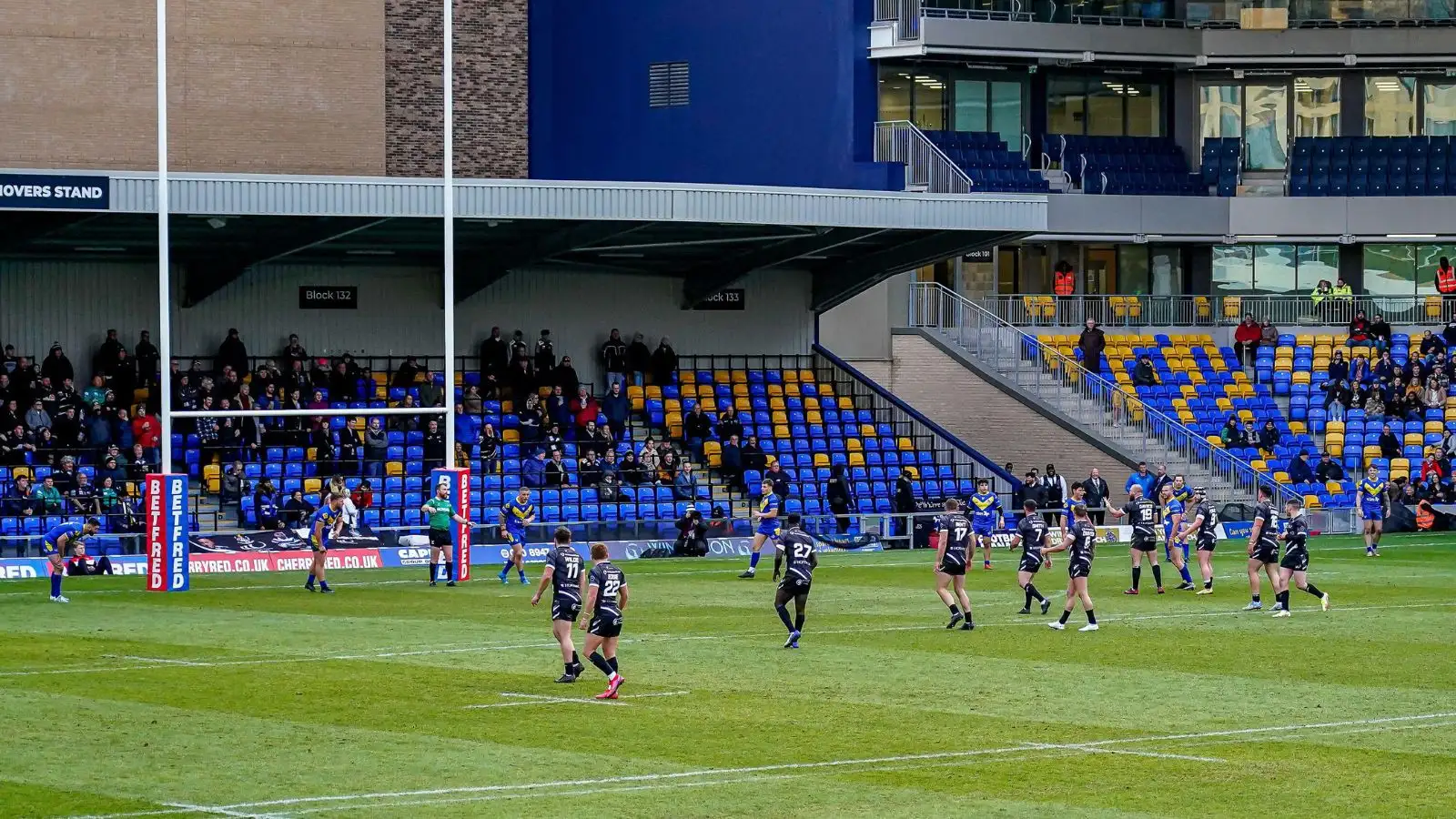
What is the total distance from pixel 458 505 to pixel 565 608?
13736mm

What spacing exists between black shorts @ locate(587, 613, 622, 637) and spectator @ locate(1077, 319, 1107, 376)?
32.9 meters

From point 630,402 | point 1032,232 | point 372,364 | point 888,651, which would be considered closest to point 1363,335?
point 1032,232

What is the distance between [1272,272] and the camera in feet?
198

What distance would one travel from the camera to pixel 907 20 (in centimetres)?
5397

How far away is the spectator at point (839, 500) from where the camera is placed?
44281mm

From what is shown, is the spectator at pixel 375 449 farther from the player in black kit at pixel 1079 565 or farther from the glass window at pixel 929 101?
the glass window at pixel 929 101

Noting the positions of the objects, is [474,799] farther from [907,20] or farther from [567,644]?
[907,20]

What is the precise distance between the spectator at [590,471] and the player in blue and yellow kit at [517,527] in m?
2.51

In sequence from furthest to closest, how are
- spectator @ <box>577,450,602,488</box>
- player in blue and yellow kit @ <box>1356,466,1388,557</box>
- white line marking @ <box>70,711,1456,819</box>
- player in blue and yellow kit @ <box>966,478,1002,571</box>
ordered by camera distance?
spectator @ <box>577,450,602,488</box> → player in blue and yellow kit @ <box>1356,466,1388,557</box> → player in blue and yellow kit @ <box>966,478,1002,571</box> → white line marking @ <box>70,711,1456,819</box>

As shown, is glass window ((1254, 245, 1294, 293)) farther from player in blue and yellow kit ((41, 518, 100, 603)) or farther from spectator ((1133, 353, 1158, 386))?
player in blue and yellow kit ((41, 518, 100, 603))

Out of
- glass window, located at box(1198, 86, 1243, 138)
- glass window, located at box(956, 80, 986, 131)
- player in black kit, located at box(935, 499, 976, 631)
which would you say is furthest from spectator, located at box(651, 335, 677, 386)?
player in black kit, located at box(935, 499, 976, 631)

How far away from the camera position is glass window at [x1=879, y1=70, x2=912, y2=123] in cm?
5719

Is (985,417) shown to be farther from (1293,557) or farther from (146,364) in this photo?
(1293,557)

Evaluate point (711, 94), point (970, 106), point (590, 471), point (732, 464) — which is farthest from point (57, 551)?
point (970, 106)
